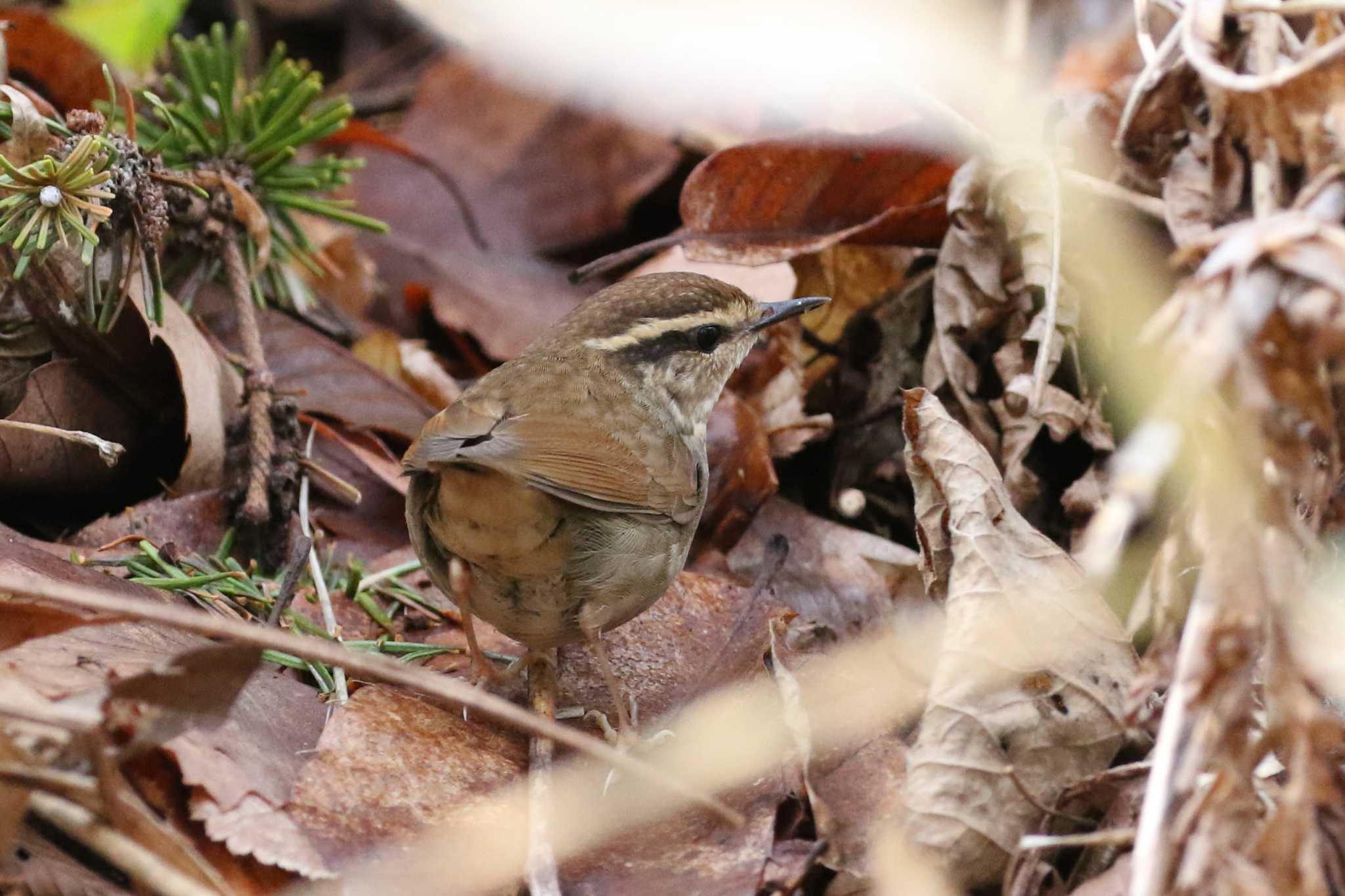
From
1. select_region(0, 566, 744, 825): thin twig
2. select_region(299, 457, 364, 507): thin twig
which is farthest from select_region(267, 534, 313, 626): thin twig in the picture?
select_region(0, 566, 744, 825): thin twig

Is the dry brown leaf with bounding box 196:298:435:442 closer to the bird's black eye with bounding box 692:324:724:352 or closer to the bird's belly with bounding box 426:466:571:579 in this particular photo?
the bird's black eye with bounding box 692:324:724:352

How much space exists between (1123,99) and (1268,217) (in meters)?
2.25

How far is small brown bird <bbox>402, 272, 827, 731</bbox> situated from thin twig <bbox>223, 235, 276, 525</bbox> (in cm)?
48

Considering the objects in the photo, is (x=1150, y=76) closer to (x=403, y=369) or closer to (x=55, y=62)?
(x=403, y=369)

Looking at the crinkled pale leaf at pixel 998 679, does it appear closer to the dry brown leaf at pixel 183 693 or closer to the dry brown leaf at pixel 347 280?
the dry brown leaf at pixel 183 693

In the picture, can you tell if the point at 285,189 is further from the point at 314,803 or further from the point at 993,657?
the point at 993,657

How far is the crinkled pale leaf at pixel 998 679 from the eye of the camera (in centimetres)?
260

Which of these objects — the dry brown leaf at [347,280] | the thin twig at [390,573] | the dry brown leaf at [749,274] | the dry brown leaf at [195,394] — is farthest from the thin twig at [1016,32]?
the dry brown leaf at [195,394]

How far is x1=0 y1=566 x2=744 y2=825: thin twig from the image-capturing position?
218 cm

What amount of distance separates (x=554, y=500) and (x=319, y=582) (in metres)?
0.74

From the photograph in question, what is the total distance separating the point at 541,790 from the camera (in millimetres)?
2855

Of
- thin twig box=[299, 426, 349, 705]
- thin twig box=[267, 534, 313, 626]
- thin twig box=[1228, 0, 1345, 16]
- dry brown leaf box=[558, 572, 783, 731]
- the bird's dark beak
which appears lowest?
dry brown leaf box=[558, 572, 783, 731]

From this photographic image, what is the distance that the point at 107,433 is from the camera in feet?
12.4

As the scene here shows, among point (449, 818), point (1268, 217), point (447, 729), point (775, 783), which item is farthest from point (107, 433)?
point (1268, 217)
